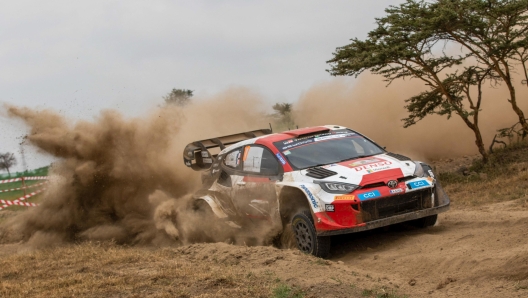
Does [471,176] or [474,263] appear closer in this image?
[474,263]

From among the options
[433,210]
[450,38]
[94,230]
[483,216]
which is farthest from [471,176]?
[94,230]

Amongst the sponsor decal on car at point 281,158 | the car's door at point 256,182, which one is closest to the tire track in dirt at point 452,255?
the car's door at point 256,182

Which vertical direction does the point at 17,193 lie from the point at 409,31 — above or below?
below

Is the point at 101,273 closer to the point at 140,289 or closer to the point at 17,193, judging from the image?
the point at 140,289

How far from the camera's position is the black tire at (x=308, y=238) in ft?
24.4

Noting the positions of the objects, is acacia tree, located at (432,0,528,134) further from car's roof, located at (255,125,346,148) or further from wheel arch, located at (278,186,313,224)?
wheel arch, located at (278,186,313,224)

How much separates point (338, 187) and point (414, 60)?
340 inches

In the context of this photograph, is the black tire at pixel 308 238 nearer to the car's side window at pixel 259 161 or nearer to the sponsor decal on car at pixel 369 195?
the sponsor decal on car at pixel 369 195

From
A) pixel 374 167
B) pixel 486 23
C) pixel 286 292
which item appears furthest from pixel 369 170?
pixel 486 23

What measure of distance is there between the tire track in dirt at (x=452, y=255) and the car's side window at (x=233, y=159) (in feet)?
6.31

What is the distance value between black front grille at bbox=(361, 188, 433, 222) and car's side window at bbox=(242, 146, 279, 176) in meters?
1.46

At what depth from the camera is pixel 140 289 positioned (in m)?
6.29

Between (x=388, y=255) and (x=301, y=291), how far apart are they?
1.85 m

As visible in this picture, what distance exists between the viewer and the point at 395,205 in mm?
7445
